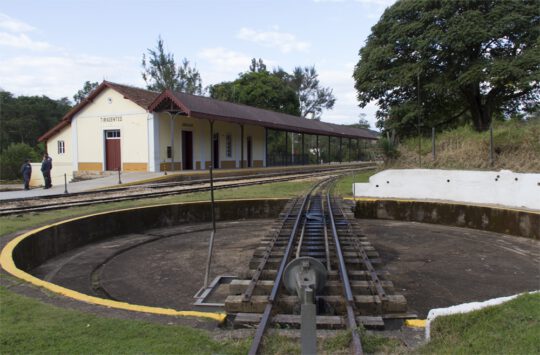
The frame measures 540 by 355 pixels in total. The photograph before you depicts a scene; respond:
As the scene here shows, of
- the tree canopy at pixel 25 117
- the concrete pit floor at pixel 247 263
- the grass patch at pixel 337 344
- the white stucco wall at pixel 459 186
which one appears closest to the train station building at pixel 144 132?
the white stucco wall at pixel 459 186

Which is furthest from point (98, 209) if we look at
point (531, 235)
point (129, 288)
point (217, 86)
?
point (217, 86)

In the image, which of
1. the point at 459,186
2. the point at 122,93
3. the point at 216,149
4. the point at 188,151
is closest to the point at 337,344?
the point at 459,186

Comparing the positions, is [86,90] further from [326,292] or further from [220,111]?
[326,292]

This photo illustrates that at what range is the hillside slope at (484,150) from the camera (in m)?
12.9

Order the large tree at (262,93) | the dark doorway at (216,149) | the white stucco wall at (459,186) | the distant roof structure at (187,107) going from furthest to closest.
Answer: the large tree at (262,93)
the dark doorway at (216,149)
the distant roof structure at (187,107)
the white stucco wall at (459,186)

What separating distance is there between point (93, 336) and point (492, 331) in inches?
133

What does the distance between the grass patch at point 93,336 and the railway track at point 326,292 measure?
0.49m

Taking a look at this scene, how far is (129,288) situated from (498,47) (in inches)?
750

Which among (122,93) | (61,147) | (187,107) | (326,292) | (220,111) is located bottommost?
(326,292)

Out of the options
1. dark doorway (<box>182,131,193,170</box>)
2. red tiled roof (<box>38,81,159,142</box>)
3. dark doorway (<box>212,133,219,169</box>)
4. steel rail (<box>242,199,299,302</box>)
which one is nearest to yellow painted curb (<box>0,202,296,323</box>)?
steel rail (<box>242,199,299,302</box>)

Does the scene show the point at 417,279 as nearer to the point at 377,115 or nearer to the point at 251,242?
the point at 251,242

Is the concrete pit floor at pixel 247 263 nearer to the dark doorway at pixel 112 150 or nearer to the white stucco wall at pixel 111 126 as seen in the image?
the white stucco wall at pixel 111 126

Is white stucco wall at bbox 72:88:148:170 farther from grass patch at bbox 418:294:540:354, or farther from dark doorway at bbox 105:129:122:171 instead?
grass patch at bbox 418:294:540:354

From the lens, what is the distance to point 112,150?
27594 millimetres
